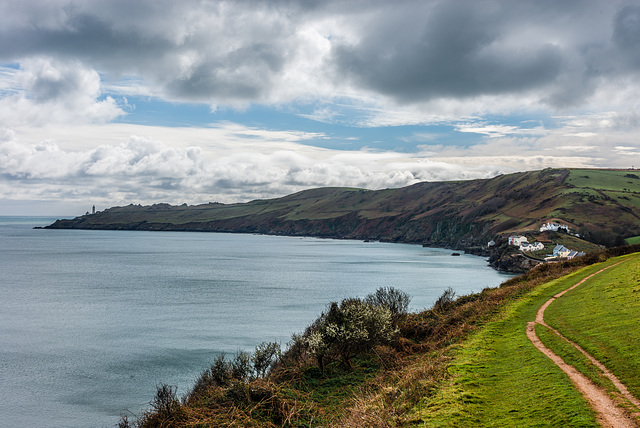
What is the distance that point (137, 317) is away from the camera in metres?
61.6

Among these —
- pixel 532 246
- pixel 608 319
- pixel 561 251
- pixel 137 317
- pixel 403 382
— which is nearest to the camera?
pixel 403 382

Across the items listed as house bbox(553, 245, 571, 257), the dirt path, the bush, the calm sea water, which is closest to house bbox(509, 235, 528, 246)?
house bbox(553, 245, 571, 257)

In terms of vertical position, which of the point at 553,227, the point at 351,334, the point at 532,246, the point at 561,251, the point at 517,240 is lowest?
the point at 561,251

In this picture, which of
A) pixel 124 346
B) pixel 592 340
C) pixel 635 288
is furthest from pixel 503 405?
pixel 124 346

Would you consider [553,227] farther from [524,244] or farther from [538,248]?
[538,248]

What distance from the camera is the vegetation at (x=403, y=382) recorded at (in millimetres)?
11680

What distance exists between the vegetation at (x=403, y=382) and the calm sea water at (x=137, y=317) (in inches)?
478

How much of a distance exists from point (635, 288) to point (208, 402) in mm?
22577

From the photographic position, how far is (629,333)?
16547mm

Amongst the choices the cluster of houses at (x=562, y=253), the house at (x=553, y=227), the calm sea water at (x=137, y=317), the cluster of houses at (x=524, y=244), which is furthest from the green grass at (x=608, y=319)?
the house at (x=553, y=227)

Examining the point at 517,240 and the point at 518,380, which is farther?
the point at 517,240

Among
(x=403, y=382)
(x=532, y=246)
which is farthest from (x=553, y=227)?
(x=403, y=382)

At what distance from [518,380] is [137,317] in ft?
191

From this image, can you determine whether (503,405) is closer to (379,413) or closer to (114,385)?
(379,413)
